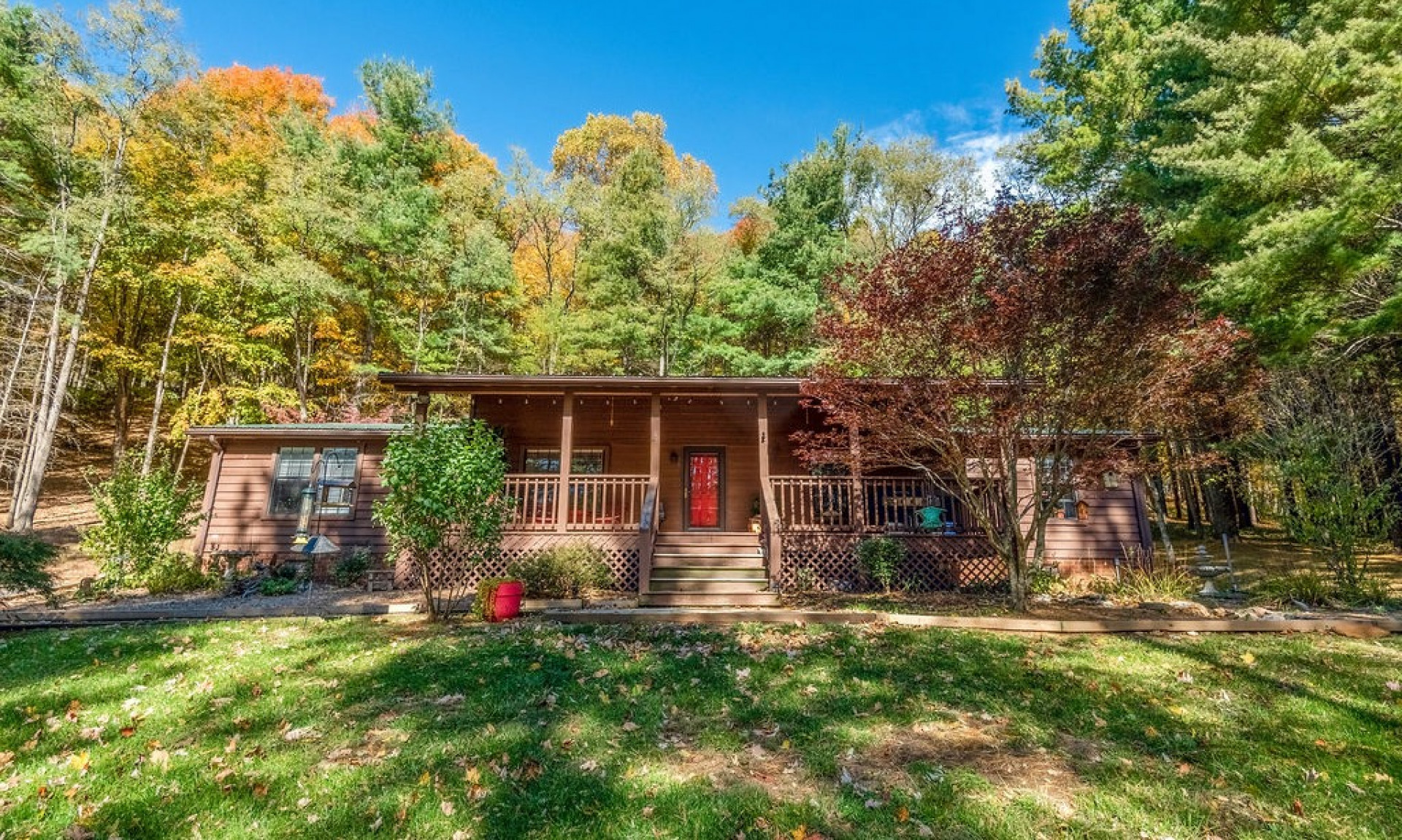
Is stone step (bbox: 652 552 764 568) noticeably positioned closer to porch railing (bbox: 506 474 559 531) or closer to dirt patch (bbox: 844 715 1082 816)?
porch railing (bbox: 506 474 559 531)

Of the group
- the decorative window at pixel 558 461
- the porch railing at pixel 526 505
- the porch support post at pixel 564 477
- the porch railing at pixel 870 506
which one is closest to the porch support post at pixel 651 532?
the porch support post at pixel 564 477

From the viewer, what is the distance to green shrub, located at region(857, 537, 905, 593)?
30.5 feet

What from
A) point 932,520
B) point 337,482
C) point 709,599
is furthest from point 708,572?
point 337,482

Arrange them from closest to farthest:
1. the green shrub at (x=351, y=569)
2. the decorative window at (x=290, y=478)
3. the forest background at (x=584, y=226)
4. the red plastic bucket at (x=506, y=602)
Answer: the red plastic bucket at (x=506, y=602) < the forest background at (x=584, y=226) < the green shrub at (x=351, y=569) < the decorative window at (x=290, y=478)

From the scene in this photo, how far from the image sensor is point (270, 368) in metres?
19.3

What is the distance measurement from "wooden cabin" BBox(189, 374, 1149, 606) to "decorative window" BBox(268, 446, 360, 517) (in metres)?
0.03

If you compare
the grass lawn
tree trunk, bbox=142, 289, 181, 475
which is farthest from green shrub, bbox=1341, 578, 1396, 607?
tree trunk, bbox=142, 289, 181, 475

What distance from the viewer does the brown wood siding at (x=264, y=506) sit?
11422 millimetres

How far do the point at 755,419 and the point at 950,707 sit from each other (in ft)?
30.3

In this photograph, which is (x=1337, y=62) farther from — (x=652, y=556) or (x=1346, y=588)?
(x=652, y=556)

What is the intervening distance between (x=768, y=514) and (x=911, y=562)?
261 centimetres

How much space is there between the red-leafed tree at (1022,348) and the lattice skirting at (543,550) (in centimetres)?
412

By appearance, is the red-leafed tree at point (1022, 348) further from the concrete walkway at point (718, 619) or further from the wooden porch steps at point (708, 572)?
the wooden porch steps at point (708, 572)

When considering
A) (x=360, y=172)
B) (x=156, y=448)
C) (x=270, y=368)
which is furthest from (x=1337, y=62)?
(x=156, y=448)
